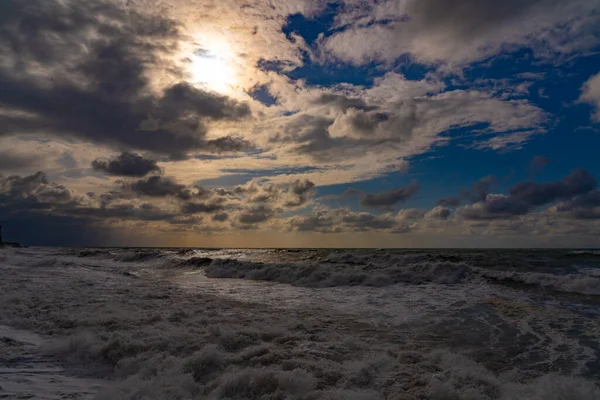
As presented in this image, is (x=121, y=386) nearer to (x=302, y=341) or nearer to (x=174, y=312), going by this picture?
(x=302, y=341)

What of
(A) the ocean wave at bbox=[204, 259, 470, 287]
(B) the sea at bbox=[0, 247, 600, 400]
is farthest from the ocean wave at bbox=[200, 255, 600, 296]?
(B) the sea at bbox=[0, 247, 600, 400]

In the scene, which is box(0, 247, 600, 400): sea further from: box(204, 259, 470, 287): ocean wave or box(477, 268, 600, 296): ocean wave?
box(204, 259, 470, 287): ocean wave

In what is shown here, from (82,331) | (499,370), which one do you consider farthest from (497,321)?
(82,331)

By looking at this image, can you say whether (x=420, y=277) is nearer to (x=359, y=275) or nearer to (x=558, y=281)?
(x=359, y=275)

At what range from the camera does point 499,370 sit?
294 inches

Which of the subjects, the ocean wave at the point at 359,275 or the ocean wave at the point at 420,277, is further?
the ocean wave at the point at 359,275

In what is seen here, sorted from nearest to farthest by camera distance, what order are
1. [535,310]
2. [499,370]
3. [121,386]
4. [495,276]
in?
[121,386] → [499,370] → [535,310] → [495,276]

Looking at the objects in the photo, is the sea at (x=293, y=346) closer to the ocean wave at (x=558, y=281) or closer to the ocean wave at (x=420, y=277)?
the ocean wave at (x=558, y=281)

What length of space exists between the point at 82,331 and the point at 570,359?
10972 mm

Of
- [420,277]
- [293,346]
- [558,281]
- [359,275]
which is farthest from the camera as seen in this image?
[420,277]

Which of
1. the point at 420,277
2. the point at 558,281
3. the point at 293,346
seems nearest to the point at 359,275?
the point at 420,277

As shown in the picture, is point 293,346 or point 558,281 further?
point 558,281

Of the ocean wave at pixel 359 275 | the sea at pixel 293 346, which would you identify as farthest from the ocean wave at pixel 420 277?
the sea at pixel 293 346

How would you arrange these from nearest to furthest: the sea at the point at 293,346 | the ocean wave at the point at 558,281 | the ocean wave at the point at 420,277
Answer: the sea at the point at 293,346
the ocean wave at the point at 558,281
the ocean wave at the point at 420,277
